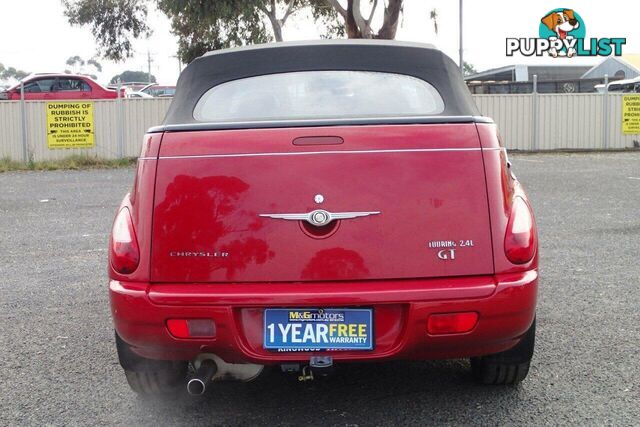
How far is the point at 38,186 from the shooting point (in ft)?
45.3

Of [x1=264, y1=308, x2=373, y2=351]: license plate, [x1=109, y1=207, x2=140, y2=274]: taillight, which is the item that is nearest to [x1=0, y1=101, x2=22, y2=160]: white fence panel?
[x1=109, y1=207, x2=140, y2=274]: taillight

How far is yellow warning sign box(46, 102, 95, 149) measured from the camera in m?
17.9

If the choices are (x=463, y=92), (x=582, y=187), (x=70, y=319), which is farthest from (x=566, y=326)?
(x=582, y=187)

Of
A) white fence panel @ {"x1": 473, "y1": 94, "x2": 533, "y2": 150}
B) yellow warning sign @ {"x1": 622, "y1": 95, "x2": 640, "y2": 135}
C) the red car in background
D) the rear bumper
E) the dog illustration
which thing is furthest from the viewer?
the dog illustration

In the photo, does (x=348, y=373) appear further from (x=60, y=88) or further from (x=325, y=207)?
(x=60, y=88)

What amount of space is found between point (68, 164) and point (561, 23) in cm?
2296

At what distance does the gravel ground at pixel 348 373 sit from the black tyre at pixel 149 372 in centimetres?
8

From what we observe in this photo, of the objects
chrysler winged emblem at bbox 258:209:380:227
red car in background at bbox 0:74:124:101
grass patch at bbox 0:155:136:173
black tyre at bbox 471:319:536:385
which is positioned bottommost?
black tyre at bbox 471:319:536:385

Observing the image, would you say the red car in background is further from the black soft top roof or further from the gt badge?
the gt badge

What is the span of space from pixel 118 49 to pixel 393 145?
4052cm

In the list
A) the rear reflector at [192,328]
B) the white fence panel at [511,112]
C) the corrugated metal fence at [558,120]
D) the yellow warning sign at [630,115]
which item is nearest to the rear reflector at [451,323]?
the rear reflector at [192,328]

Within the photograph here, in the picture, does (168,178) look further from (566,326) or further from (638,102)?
(638,102)

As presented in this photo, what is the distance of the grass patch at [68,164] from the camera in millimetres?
17219

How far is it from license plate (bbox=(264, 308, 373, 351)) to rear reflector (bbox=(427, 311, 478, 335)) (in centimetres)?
23
